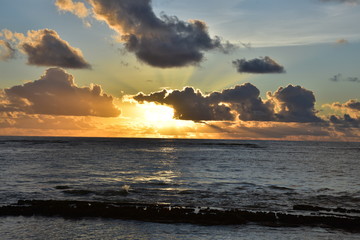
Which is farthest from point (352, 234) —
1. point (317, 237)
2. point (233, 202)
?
point (233, 202)

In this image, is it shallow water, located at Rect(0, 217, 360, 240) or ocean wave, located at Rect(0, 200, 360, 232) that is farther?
ocean wave, located at Rect(0, 200, 360, 232)

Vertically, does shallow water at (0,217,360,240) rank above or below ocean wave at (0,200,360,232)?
below

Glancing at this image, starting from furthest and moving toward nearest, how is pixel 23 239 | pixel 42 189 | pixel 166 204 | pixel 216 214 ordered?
pixel 42 189 → pixel 166 204 → pixel 216 214 → pixel 23 239

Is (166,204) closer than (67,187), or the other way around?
(166,204)

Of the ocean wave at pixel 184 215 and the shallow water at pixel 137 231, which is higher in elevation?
the ocean wave at pixel 184 215

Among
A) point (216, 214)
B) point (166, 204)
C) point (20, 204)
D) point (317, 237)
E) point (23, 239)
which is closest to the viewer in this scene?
point (23, 239)

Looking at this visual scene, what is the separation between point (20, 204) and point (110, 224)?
11.8 meters

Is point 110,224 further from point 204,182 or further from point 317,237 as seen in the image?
point 204,182

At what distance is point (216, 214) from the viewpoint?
99.5 ft

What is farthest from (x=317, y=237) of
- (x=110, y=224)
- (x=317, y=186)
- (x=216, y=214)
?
(x=317, y=186)

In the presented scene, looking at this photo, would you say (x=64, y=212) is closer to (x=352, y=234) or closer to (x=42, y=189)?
(x=42, y=189)

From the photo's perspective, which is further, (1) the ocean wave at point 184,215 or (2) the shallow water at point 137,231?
(1) the ocean wave at point 184,215

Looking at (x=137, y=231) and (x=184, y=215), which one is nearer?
(x=137, y=231)

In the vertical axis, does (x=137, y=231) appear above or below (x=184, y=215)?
below
